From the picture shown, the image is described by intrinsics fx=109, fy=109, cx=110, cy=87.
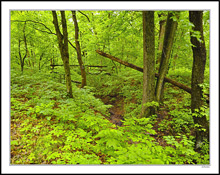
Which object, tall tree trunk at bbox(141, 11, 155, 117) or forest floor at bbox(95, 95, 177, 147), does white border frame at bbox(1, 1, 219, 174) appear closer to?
forest floor at bbox(95, 95, 177, 147)

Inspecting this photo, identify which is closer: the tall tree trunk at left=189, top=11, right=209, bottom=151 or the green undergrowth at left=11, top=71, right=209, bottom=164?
the green undergrowth at left=11, top=71, right=209, bottom=164

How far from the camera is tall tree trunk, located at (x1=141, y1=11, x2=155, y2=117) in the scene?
12.1ft

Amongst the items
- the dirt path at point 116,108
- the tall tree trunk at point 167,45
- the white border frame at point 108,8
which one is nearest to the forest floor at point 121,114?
the dirt path at point 116,108

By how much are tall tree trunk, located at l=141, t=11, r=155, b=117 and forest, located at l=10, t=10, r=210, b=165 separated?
31mm

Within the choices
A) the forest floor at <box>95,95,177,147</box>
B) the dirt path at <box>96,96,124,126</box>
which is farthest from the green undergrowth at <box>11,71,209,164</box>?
the dirt path at <box>96,96,124,126</box>

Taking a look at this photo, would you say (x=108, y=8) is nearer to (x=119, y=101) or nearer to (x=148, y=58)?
(x=148, y=58)

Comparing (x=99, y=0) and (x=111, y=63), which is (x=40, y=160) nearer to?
(x=99, y=0)

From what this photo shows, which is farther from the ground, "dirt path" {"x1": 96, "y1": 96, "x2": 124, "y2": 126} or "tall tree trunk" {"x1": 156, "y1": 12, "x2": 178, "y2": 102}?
"tall tree trunk" {"x1": 156, "y1": 12, "x2": 178, "y2": 102}

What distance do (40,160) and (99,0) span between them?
3.43 m

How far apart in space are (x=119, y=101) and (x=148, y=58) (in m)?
3.87

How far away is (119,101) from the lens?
7191 mm

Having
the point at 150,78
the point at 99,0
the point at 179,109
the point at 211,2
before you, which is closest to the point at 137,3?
the point at 99,0

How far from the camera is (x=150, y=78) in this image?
411 cm

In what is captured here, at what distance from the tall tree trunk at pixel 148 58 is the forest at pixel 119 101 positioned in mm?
31
